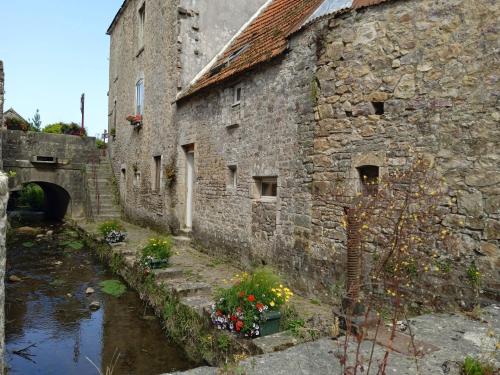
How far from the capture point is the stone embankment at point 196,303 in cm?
451

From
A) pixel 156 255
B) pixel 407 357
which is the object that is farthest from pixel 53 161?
pixel 407 357

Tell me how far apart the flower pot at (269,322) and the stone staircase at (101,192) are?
505 inches

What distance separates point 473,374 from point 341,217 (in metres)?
3.12

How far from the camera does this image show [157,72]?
12.9 m

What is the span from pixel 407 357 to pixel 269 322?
1767 mm

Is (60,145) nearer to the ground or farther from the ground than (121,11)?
nearer to the ground

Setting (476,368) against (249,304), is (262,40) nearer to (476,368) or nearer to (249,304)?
(249,304)

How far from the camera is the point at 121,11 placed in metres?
17.2

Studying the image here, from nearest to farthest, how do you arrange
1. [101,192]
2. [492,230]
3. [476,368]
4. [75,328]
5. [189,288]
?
[476,368], [492,230], [75,328], [189,288], [101,192]

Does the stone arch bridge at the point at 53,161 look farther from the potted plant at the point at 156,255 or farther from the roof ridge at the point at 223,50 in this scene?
the potted plant at the point at 156,255

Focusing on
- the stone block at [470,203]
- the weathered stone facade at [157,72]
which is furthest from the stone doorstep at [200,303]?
the weathered stone facade at [157,72]

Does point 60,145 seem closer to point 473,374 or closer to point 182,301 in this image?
point 182,301

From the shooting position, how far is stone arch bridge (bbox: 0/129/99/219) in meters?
15.1

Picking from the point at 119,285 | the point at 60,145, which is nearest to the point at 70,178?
the point at 60,145
